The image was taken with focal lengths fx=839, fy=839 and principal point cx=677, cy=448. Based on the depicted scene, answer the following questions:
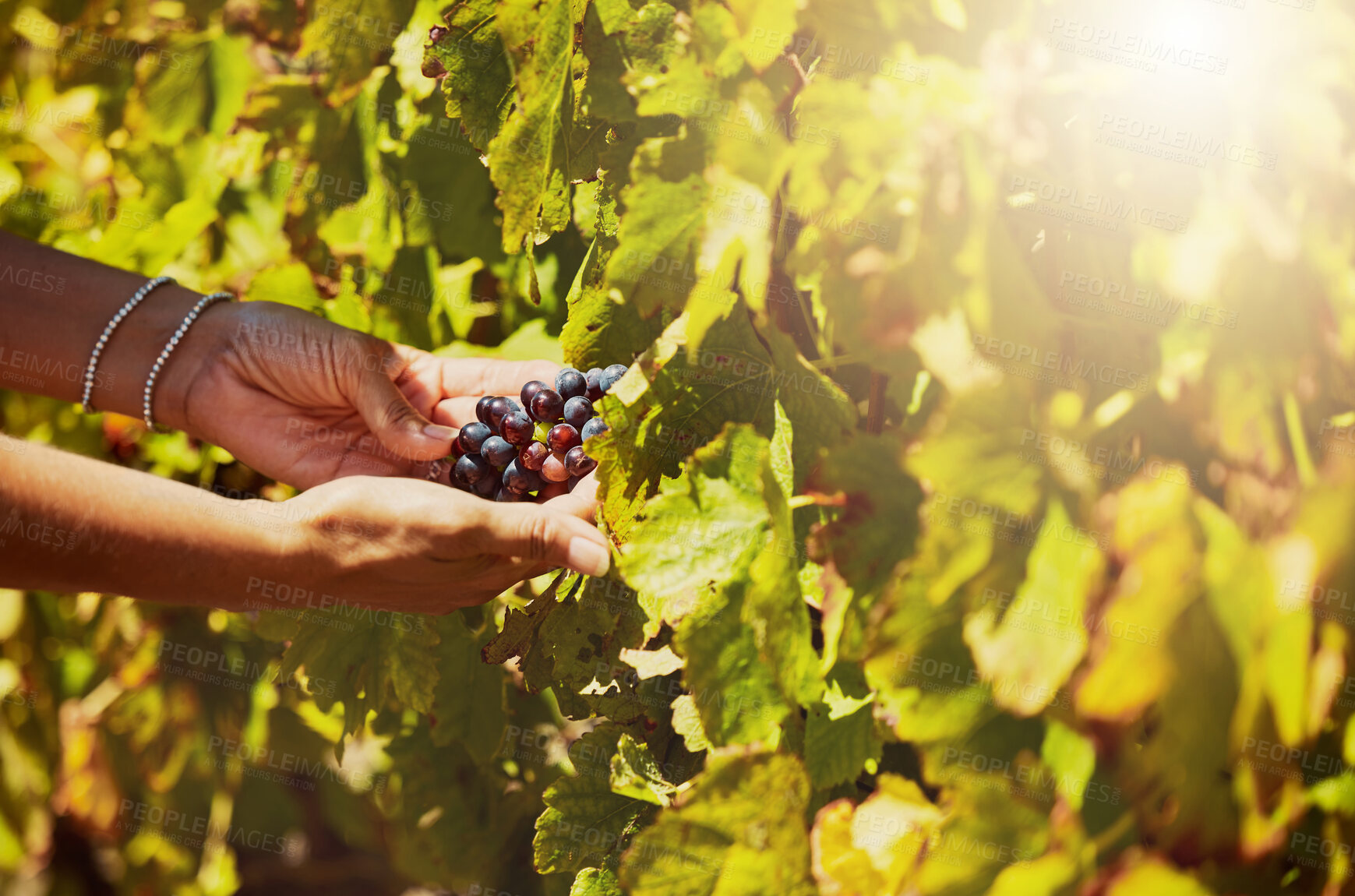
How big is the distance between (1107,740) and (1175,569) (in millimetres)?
105

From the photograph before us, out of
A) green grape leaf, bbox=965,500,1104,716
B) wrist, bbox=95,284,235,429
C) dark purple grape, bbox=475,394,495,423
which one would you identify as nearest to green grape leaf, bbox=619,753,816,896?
green grape leaf, bbox=965,500,1104,716

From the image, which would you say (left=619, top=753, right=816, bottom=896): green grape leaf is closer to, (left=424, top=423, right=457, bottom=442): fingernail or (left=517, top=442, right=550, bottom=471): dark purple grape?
(left=517, top=442, right=550, bottom=471): dark purple grape

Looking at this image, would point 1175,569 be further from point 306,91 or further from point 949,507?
point 306,91

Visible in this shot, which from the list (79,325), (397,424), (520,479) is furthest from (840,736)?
(79,325)

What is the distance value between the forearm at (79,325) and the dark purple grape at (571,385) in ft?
2.33

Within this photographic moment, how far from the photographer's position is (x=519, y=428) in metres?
1.08

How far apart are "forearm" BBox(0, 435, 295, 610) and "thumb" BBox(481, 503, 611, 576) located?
0.91ft

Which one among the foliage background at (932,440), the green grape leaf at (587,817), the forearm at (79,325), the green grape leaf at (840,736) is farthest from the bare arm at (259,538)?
the forearm at (79,325)

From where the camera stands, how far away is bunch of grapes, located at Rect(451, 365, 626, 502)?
1.02m

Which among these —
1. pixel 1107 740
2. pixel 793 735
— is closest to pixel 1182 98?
pixel 1107 740

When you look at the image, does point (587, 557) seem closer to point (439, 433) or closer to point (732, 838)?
point (732, 838)

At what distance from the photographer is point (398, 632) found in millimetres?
1109

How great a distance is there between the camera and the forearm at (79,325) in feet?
4.47

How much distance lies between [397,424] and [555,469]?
28 cm
